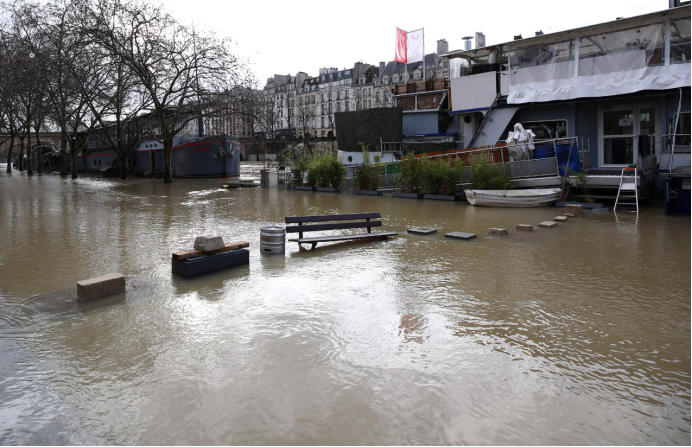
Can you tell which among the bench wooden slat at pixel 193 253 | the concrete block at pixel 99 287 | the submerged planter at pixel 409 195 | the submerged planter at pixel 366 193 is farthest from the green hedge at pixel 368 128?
the concrete block at pixel 99 287

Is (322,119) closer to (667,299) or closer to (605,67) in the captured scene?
(605,67)

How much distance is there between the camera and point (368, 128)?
29.5 m

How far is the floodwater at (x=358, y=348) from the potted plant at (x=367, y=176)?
38.0 feet

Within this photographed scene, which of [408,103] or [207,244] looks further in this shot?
[408,103]

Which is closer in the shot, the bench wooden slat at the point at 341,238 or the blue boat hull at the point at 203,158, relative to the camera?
the bench wooden slat at the point at 341,238

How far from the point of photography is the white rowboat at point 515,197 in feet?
50.4

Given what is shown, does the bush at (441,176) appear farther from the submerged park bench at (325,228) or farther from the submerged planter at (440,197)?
the submerged park bench at (325,228)

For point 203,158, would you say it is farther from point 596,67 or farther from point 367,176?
point 596,67

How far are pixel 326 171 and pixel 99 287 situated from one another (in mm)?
16644

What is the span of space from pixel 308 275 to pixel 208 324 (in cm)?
233

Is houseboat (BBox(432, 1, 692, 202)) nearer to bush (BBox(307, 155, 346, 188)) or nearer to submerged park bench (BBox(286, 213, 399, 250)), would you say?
bush (BBox(307, 155, 346, 188))

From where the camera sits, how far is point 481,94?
76.2 feet

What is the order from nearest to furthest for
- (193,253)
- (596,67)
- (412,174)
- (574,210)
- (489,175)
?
(193,253), (574,210), (489,175), (596,67), (412,174)

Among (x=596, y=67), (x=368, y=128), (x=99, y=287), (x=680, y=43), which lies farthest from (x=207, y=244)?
(x=368, y=128)
